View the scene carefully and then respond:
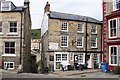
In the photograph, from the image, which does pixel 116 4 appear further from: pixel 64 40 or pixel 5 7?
pixel 5 7

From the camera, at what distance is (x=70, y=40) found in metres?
32.2

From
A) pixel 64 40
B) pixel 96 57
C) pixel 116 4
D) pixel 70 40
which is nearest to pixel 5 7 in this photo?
pixel 64 40

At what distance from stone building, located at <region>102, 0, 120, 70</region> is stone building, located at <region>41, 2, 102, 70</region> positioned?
247 inches

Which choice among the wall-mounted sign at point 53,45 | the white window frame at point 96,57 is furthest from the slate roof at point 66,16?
the white window frame at point 96,57

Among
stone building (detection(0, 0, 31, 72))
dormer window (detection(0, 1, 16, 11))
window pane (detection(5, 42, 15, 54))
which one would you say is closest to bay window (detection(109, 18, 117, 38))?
stone building (detection(0, 0, 31, 72))

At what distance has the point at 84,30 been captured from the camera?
33.2 m

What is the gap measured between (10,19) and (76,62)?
944 centimetres

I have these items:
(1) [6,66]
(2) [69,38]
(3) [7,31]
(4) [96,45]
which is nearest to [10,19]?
(3) [7,31]

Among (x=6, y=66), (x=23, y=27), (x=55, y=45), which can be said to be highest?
(x=23, y=27)

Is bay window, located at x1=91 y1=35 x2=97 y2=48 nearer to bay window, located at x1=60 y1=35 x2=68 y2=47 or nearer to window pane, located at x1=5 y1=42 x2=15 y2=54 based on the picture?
bay window, located at x1=60 y1=35 x2=68 y2=47

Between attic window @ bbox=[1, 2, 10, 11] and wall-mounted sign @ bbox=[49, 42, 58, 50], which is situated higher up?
attic window @ bbox=[1, 2, 10, 11]

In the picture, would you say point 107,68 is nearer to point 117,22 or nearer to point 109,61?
point 109,61

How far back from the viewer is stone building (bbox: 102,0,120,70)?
79.3 feet

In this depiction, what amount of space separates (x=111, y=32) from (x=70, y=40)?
7587 mm
